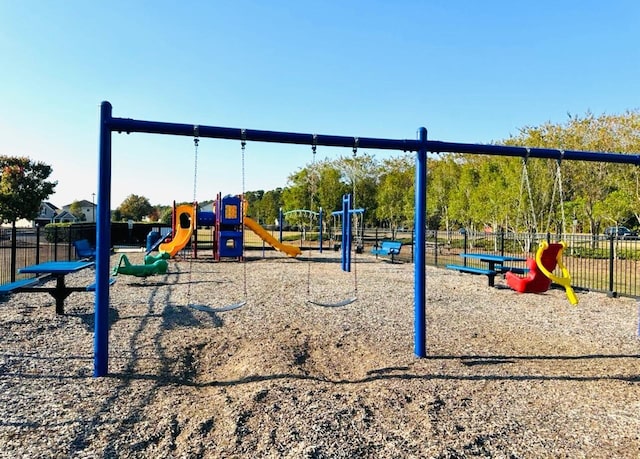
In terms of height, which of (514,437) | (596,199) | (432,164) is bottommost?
(514,437)

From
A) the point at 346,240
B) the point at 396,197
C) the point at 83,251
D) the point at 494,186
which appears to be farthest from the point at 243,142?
the point at 396,197

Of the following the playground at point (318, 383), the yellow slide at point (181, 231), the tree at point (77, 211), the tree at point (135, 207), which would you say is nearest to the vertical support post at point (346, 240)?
the yellow slide at point (181, 231)

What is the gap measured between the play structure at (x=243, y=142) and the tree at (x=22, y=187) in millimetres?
36023

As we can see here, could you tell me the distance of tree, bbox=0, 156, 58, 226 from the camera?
34.2 m

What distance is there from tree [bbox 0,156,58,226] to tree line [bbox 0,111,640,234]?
0.07 metres

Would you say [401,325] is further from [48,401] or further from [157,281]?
[157,281]

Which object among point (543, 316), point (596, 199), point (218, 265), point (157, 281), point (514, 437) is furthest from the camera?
point (596, 199)

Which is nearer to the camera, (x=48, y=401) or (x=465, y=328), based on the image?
(x=48, y=401)

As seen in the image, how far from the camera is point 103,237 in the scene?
4.52 meters

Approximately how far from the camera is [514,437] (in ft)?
11.0

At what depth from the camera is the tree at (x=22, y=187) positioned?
34.2 meters

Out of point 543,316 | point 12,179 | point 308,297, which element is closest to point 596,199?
point 543,316

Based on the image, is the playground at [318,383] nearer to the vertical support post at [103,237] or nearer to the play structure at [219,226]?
the vertical support post at [103,237]

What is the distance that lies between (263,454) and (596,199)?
1006 inches
